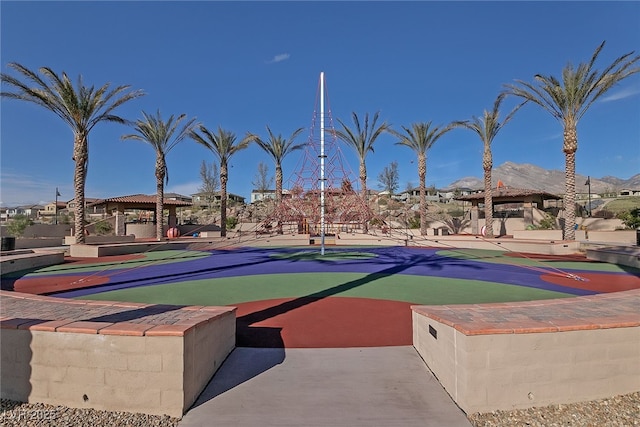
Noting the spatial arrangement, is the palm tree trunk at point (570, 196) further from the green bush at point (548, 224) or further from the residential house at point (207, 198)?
the residential house at point (207, 198)

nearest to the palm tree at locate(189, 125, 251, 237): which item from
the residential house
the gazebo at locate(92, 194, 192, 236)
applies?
the gazebo at locate(92, 194, 192, 236)

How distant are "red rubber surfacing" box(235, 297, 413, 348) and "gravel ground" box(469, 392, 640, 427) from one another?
6.48 ft

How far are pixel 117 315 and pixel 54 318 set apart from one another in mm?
698

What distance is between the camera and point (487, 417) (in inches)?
130

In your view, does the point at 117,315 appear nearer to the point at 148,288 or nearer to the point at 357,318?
the point at 357,318

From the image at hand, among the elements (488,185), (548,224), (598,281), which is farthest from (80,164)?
(548,224)

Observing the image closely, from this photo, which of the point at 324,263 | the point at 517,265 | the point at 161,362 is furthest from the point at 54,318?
the point at 517,265

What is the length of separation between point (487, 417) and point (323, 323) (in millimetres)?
3314

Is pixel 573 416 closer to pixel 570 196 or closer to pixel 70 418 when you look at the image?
pixel 70 418

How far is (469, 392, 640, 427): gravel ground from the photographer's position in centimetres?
320

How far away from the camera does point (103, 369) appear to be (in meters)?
3.39

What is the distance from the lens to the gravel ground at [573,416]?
3.20 meters

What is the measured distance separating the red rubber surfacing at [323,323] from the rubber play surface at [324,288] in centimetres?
2

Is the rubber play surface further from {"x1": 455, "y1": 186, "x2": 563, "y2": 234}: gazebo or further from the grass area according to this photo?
{"x1": 455, "y1": 186, "x2": 563, "y2": 234}: gazebo
